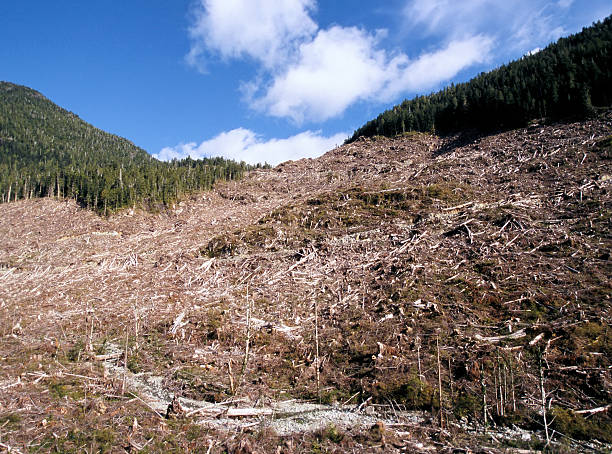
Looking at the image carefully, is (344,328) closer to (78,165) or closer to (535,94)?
(535,94)

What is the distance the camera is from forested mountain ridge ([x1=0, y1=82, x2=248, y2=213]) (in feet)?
153

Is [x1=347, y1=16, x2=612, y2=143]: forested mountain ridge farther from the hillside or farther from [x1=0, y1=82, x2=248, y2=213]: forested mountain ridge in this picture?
[x1=0, y1=82, x2=248, y2=213]: forested mountain ridge

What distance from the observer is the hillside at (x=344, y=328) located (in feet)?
22.1

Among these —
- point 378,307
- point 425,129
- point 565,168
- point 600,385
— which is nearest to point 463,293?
point 378,307

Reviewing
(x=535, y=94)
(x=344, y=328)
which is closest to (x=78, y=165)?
(x=344, y=328)

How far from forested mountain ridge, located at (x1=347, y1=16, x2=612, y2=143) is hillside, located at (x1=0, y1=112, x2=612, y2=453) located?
1829 centimetres

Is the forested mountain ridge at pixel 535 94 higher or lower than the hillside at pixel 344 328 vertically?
higher

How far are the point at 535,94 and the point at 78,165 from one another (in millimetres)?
100989

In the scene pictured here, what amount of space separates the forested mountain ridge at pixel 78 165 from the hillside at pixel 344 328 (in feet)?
63.2

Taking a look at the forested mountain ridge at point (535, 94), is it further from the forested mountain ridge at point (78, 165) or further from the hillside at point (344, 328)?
the forested mountain ridge at point (78, 165)

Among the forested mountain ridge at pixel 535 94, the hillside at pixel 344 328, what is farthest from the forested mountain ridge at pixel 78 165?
the forested mountain ridge at pixel 535 94

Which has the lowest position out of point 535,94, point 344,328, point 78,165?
point 344,328

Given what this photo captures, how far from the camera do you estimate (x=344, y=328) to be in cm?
1198

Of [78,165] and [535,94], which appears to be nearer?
[535,94]
